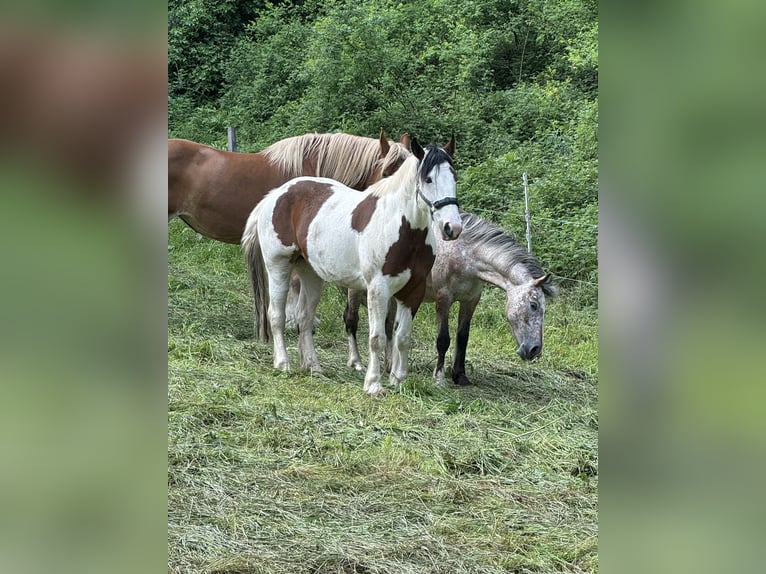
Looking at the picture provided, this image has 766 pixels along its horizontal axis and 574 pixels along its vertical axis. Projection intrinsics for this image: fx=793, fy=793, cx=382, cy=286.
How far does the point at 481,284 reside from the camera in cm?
577

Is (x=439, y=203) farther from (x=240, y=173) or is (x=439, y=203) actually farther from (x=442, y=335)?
(x=240, y=173)

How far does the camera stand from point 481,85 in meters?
13.5

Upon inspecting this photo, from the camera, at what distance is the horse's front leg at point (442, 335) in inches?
222

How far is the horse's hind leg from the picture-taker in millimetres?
5672

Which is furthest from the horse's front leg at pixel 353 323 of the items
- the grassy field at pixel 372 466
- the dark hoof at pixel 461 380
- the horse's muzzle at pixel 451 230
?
the horse's muzzle at pixel 451 230

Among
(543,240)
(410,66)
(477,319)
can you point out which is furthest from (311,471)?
(410,66)

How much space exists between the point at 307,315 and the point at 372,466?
2207 mm

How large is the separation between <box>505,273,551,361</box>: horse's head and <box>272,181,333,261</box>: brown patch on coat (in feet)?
4.91

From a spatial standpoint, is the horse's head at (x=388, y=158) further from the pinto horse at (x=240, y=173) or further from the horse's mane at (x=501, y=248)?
the horse's mane at (x=501, y=248)
